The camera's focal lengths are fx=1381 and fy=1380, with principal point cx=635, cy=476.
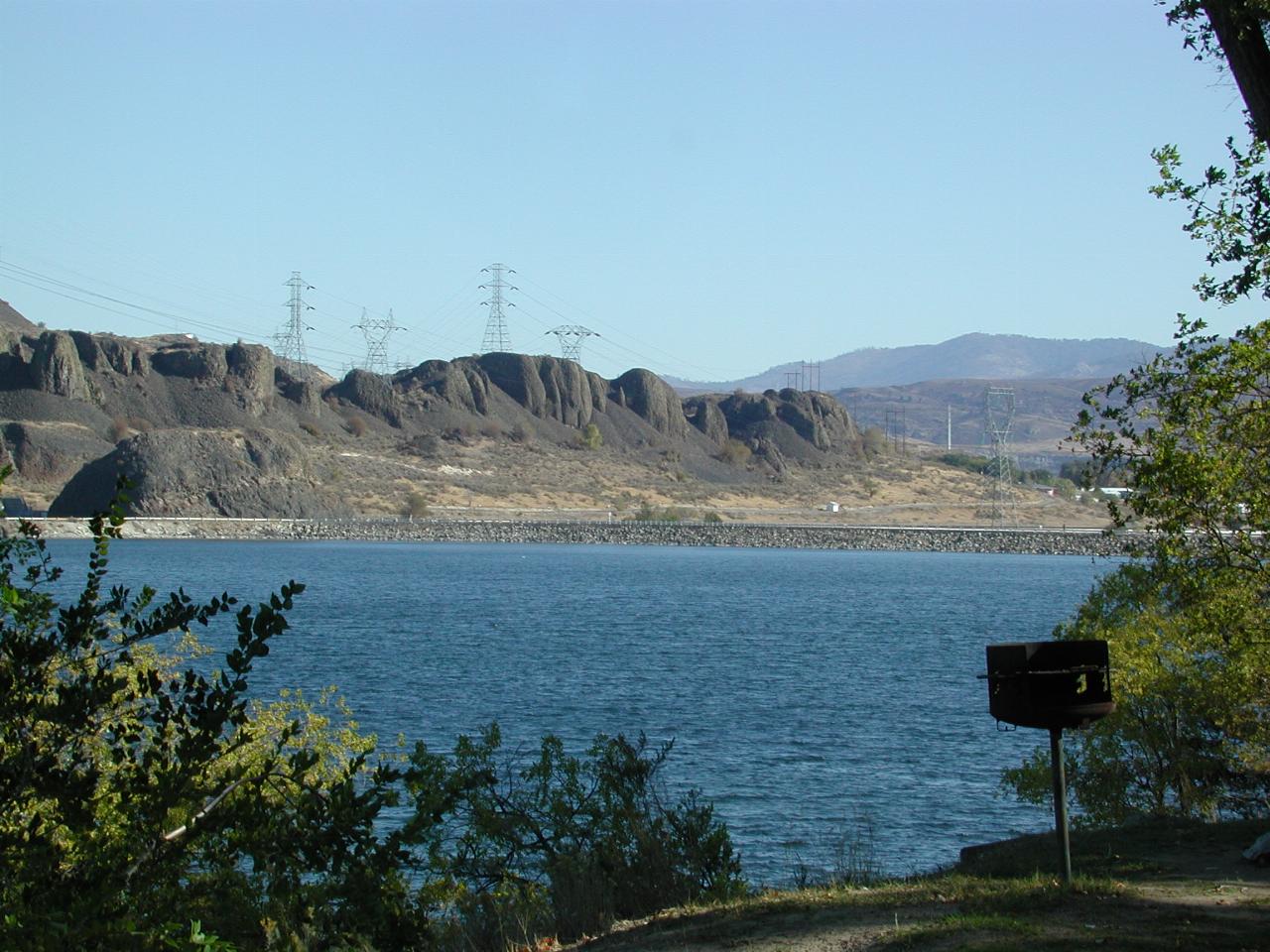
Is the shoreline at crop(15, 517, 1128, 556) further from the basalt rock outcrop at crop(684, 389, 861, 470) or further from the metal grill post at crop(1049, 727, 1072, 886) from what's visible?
the metal grill post at crop(1049, 727, 1072, 886)

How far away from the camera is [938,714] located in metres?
31.9

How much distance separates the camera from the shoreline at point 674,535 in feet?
425

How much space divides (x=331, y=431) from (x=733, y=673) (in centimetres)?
12278

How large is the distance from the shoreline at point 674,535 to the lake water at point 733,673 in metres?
35.2

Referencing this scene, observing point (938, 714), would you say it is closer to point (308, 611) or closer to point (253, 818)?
point (253, 818)

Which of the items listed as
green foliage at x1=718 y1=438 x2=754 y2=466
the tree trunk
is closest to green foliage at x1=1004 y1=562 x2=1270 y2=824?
the tree trunk

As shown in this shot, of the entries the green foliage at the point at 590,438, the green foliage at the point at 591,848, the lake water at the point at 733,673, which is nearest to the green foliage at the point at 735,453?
the green foliage at the point at 590,438

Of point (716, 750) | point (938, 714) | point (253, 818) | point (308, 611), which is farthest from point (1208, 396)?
point (308, 611)

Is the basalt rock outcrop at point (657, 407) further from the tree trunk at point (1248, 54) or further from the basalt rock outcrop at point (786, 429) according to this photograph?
the tree trunk at point (1248, 54)

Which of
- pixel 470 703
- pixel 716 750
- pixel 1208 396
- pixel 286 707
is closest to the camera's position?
pixel 1208 396

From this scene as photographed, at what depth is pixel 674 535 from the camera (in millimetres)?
138625

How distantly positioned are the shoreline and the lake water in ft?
115

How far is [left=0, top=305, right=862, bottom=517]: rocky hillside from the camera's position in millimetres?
124438

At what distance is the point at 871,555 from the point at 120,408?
76.3 m
